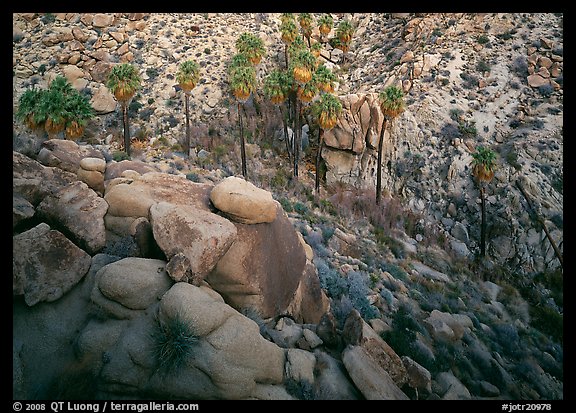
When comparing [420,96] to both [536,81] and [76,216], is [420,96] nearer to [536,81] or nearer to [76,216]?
[536,81]

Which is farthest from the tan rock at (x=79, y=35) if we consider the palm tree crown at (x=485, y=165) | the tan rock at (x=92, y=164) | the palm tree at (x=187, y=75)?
the palm tree crown at (x=485, y=165)

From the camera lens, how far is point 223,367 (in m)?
5.99

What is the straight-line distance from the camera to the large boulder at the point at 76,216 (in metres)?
8.02

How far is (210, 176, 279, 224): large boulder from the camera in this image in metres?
9.38

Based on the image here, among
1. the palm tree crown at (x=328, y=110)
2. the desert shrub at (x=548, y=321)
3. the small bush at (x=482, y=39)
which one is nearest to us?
the desert shrub at (x=548, y=321)

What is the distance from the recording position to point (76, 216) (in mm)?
8203

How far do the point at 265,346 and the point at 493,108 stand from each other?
→ 3684cm

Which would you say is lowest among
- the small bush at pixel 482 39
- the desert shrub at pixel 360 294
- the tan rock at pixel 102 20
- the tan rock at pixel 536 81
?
the desert shrub at pixel 360 294

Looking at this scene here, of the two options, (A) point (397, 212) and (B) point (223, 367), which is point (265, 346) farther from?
(A) point (397, 212)

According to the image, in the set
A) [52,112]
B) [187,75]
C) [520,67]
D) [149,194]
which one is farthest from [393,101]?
[52,112]

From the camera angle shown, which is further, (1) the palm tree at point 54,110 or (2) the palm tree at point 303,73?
(2) the palm tree at point 303,73

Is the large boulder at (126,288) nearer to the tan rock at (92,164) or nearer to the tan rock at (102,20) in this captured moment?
the tan rock at (92,164)

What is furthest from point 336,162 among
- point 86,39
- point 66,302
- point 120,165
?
point 86,39

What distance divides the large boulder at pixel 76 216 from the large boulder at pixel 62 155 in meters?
2.21
